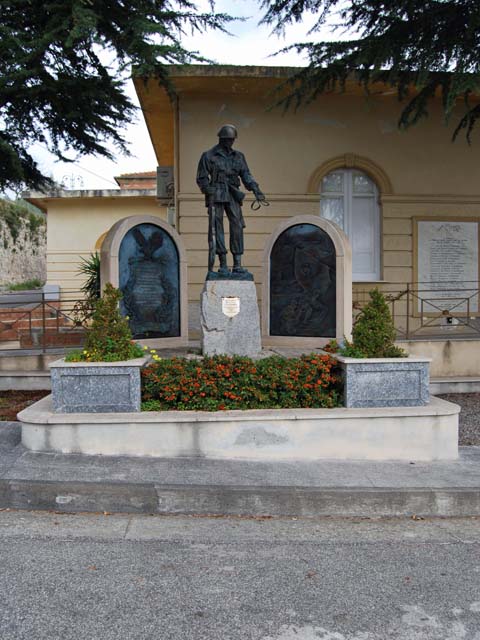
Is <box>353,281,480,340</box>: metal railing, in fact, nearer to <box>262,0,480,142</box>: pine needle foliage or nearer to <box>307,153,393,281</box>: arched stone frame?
<box>307,153,393,281</box>: arched stone frame

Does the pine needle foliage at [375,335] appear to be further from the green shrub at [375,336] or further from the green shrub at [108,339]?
the green shrub at [108,339]

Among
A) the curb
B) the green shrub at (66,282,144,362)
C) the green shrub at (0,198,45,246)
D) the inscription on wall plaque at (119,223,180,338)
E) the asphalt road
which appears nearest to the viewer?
the asphalt road

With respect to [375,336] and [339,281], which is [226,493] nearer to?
[375,336]

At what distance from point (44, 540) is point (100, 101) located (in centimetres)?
756

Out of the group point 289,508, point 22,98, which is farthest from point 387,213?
point 289,508

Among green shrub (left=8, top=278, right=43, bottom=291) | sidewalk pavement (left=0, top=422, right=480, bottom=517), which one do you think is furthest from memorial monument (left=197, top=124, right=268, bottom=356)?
green shrub (left=8, top=278, right=43, bottom=291)

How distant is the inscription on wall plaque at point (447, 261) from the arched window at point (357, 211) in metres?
1.05

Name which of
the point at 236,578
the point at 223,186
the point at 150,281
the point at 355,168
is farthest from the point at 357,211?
the point at 236,578

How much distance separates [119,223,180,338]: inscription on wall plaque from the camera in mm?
8430

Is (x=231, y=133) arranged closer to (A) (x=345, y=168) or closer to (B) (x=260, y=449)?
(B) (x=260, y=449)

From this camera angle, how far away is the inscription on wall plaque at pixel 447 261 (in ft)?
43.1

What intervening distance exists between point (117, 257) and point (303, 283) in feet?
9.28

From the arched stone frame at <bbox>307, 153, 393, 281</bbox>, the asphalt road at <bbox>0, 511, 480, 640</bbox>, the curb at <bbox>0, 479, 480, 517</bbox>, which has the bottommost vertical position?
the asphalt road at <bbox>0, 511, 480, 640</bbox>

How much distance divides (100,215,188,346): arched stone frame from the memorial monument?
1.20 metres
